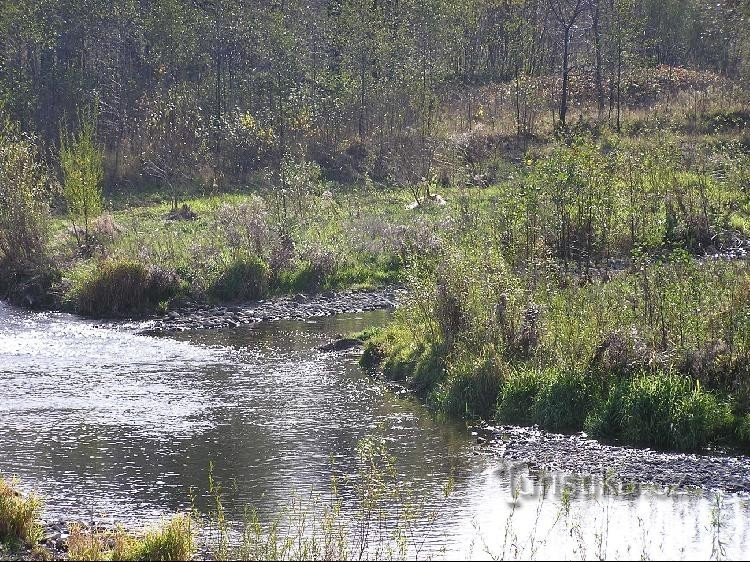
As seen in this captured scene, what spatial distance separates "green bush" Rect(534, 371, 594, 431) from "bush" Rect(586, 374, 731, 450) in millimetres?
480

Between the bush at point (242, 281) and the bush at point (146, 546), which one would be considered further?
the bush at point (242, 281)

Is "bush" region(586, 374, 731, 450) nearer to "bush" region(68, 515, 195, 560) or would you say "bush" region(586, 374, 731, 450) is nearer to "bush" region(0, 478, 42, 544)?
"bush" region(68, 515, 195, 560)

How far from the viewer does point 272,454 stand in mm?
18391

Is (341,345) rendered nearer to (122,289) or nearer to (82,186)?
(122,289)

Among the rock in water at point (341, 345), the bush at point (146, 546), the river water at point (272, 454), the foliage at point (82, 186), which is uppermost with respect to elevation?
the foliage at point (82, 186)

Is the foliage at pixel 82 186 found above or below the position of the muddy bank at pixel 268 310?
above

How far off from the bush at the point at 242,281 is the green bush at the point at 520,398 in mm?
15871

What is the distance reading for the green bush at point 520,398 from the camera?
1981 cm

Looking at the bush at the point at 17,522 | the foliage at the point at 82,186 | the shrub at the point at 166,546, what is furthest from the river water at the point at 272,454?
the foliage at the point at 82,186

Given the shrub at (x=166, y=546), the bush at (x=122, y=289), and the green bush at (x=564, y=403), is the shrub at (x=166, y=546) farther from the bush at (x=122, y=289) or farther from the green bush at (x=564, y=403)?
the bush at (x=122, y=289)

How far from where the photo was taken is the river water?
14.1 metres

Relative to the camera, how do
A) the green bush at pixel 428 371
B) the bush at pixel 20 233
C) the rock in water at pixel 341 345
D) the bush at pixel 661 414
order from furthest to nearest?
the bush at pixel 20 233
the rock in water at pixel 341 345
the green bush at pixel 428 371
the bush at pixel 661 414

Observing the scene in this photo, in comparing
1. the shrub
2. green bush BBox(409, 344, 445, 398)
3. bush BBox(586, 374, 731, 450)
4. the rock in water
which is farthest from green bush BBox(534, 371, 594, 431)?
the rock in water

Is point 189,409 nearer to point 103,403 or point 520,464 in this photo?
point 103,403
